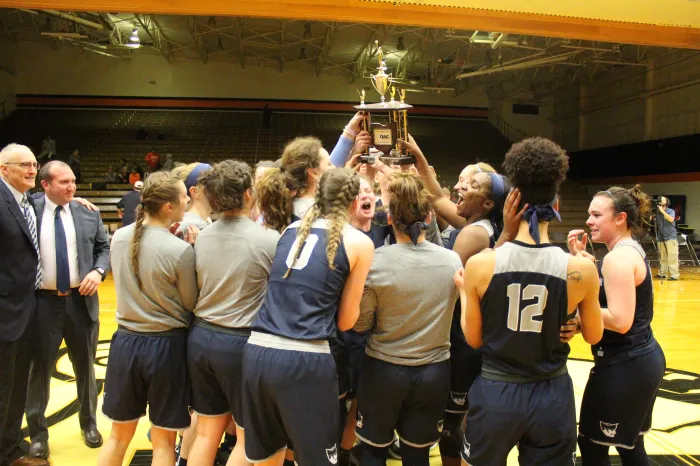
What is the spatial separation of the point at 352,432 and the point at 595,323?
171 centimetres

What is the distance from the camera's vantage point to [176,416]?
2707 millimetres

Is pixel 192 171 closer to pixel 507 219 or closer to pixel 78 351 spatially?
pixel 78 351

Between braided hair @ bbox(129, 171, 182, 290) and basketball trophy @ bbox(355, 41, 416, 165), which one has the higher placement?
basketball trophy @ bbox(355, 41, 416, 165)

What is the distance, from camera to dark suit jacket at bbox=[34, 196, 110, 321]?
3.76 metres

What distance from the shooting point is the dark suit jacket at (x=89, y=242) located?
3.76 m

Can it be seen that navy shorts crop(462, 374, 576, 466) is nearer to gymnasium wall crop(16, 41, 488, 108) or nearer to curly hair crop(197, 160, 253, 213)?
curly hair crop(197, 160, 253, 213)

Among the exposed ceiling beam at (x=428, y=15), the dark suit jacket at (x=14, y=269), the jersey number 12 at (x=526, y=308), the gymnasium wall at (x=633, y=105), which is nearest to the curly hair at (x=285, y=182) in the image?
the jersey number 12 at (x=526, y=308)

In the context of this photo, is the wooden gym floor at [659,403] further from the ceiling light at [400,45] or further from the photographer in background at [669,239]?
the ceiling light at [400,45]

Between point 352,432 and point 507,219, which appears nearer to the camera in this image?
point 507,219

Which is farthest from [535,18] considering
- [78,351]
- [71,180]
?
[78,351]

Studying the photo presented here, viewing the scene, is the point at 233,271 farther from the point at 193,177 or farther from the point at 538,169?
the point at 538,169

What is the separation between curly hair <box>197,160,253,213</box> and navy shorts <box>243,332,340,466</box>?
68 cm

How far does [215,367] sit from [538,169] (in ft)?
5.60

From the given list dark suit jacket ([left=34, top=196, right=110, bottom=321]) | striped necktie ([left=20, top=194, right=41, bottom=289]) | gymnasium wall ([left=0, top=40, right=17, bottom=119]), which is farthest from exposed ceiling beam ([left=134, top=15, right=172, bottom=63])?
striped necktie ([left=20, top=194, right=41, bottom=289])
